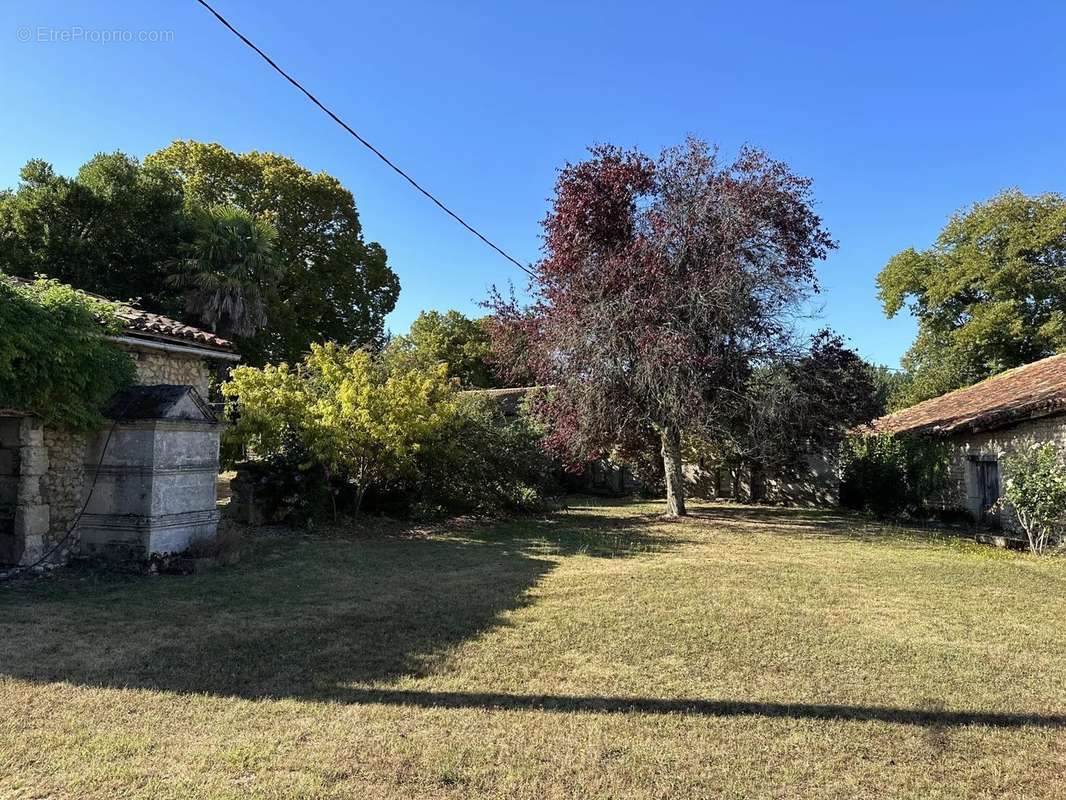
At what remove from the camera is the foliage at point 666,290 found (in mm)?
13664

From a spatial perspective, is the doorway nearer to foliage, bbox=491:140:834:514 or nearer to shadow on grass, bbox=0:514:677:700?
foliage, bbox=491:140:834:514

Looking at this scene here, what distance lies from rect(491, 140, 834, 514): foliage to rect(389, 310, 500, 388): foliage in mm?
21509

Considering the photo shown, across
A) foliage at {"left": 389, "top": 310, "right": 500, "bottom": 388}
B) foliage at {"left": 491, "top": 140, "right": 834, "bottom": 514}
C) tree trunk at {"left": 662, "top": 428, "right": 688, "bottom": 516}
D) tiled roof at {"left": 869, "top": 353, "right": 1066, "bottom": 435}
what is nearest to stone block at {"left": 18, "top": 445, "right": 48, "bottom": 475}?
foliage at {"left": 491, "top": 140, "right": 834, "bottom": 514}

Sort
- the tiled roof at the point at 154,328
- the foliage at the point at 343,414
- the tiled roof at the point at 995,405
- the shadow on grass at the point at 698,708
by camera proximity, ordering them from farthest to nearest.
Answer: the tiled roof at the point at 995,405, the foliage at the point at 343,414, the tiled roof at the point at 154,328, the shadow on grass at the point at 698,708

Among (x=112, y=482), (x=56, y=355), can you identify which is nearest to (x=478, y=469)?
(x=112, y=482)

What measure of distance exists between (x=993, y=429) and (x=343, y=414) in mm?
12864

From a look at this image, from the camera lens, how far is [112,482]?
8766mm

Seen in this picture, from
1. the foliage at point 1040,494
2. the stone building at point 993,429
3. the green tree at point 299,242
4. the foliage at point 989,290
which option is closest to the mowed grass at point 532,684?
the foliage at point 1040,494

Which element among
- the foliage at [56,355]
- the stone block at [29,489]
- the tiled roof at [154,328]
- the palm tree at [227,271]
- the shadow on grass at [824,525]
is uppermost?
the palm tree at [227,271]

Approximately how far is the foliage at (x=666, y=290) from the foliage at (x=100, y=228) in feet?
44.5

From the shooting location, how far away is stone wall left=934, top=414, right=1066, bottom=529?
480 inches

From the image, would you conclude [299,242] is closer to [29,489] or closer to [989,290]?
[29,489]

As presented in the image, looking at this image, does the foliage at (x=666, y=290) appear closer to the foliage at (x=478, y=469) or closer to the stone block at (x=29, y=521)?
the foliage at (x=478, y=469)

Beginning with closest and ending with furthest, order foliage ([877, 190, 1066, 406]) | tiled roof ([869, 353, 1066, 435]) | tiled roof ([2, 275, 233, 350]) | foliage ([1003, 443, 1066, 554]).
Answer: tiled roof ([2, 275, 233, 350]), foliage ([1003, 443, 1066, 554]), tiled roof ([869, 353, 1066, 435]), foliage ([877, 190, 1066, 406])
